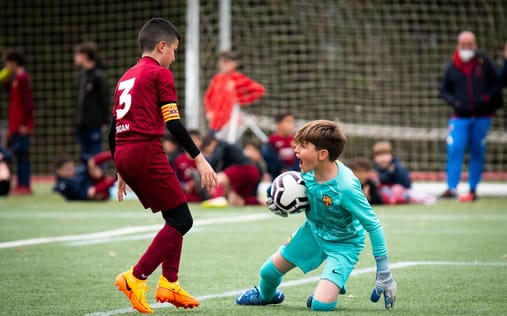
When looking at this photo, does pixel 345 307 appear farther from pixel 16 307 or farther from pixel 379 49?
pixel 379 49

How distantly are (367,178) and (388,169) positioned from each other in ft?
2.84

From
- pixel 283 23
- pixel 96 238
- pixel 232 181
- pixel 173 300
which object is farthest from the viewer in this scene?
pixel 283 23

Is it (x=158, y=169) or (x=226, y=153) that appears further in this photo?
(x=226, y=153)

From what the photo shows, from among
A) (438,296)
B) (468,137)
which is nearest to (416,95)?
(468,137)

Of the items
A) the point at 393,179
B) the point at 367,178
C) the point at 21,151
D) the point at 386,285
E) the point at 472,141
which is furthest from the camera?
the point at 21,151

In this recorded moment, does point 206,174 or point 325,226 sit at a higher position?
point 206,174

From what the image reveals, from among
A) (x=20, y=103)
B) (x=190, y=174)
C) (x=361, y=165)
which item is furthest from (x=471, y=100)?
(x=20, y=103)

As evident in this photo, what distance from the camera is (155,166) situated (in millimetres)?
5359

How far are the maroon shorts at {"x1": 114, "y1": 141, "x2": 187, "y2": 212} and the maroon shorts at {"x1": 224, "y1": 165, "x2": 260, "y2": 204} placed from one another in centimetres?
751

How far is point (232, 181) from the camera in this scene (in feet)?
42.7

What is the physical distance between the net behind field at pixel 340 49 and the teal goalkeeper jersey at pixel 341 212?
10508mm

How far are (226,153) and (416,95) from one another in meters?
7.35

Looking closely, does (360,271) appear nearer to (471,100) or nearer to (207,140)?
(207,140)

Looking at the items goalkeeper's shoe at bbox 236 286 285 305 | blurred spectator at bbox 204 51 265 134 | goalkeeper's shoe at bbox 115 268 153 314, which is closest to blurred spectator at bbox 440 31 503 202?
blurred spectator at bbox 204 51 265 134
